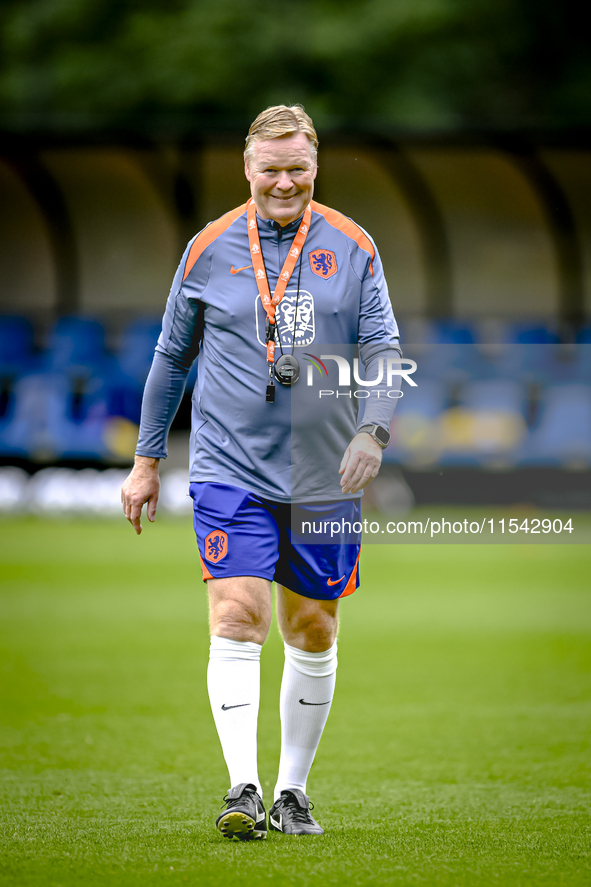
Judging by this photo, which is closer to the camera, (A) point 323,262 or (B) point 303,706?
(A) point 323,262

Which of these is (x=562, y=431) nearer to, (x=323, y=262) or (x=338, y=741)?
(x=338, y=741)

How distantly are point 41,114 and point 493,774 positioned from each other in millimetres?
27005

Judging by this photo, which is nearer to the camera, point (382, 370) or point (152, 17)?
point (382, 370)

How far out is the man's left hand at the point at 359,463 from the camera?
3.74 meters

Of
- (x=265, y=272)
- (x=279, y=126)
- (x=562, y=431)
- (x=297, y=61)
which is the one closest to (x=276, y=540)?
(x=265, y=272)

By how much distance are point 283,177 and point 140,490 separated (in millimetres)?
1064

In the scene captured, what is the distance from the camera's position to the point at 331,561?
3838 mm

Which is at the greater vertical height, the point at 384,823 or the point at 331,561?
the point at 331,561

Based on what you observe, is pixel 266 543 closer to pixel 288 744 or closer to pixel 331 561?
pixel 331 561

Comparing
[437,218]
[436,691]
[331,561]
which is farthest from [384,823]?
[437,218]

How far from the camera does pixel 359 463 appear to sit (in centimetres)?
374

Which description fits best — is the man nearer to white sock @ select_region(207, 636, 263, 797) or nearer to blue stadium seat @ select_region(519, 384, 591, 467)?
white sock @ select_region(207, 636, 263, 797)

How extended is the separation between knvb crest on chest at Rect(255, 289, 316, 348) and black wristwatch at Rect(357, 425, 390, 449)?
32 cm

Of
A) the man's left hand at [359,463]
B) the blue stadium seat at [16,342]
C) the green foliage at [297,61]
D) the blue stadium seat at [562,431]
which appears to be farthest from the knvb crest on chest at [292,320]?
the green foliage at [297,61]
